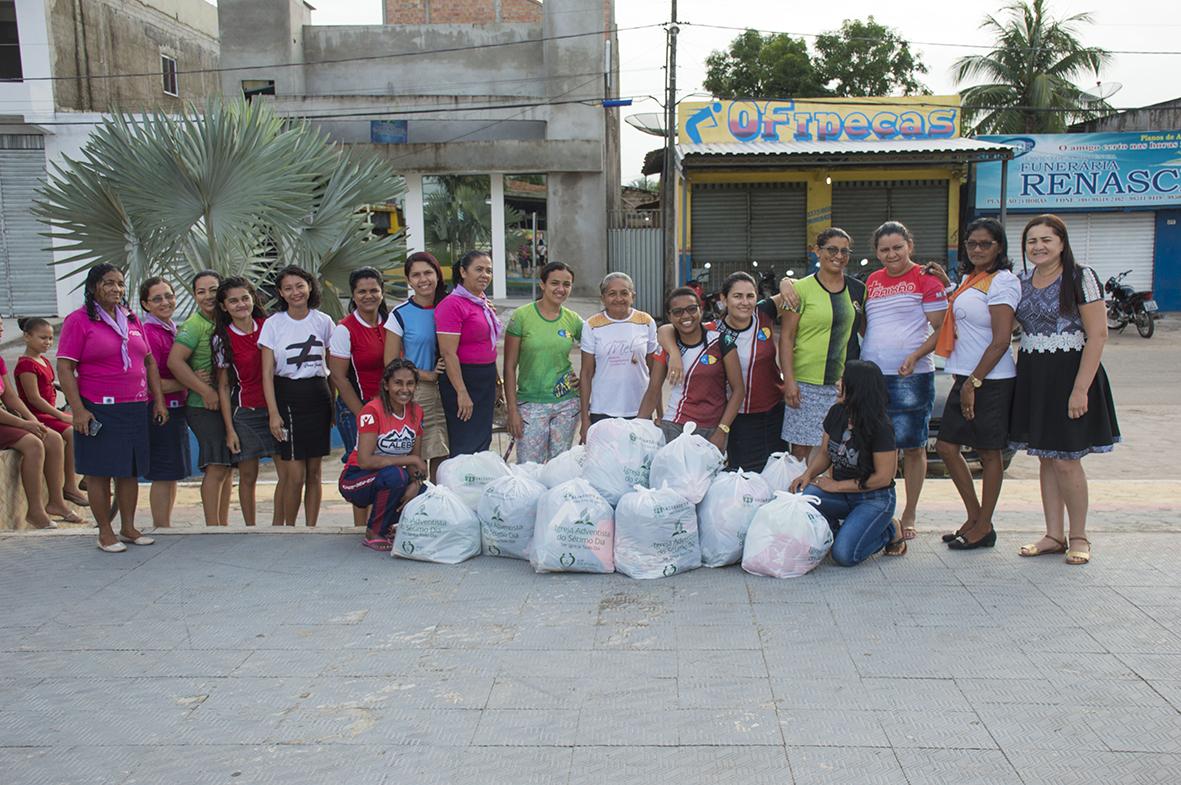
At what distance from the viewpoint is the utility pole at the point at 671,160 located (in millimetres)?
19781

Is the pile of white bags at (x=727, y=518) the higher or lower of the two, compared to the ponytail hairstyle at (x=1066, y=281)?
lower

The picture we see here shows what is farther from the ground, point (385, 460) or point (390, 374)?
point (390, 374)

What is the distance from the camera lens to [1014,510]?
6824 millimetres

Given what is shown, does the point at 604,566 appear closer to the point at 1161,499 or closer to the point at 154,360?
the point at 154,360

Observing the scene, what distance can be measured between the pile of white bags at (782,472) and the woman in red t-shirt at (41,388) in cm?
513

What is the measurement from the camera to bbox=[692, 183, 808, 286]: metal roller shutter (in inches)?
823

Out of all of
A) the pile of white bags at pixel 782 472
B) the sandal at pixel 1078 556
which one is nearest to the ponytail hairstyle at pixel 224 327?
the pile of white bags at pixel 782 472

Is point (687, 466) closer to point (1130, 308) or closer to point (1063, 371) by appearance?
point (1063, 371)

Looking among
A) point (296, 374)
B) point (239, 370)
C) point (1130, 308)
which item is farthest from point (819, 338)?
point (1130, 308)

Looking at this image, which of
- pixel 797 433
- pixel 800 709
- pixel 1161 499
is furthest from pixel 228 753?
pixel 1161 499

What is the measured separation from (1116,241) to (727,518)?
21079 mm

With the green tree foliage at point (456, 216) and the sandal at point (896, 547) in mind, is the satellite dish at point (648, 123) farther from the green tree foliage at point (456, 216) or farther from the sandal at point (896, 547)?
the sandal at point (896, 547)

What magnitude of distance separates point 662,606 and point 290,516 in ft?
9.36

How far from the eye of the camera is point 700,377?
547 centimetres
